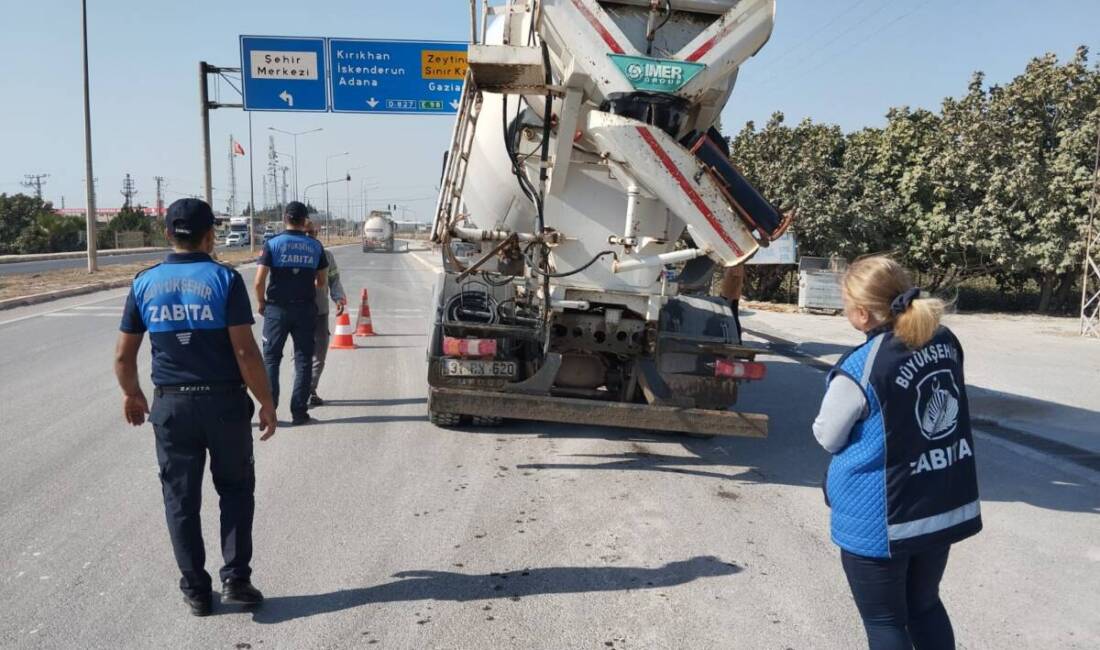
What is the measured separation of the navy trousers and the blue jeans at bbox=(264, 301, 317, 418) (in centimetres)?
329

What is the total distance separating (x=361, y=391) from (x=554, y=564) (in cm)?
491

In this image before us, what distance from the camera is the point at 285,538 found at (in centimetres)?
453

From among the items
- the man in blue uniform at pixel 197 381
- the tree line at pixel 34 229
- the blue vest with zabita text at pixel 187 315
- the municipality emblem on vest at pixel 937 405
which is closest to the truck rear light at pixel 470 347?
the man in blue uniform at pixel 197 381

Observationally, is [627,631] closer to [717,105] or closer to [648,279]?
[648,279]

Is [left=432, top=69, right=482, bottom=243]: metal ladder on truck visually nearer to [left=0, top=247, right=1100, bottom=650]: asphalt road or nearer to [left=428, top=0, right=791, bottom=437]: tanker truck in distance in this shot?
[left=428, top=0, right=791, bottom=437]: tanker truck in distance

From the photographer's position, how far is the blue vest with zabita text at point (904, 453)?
250 cm

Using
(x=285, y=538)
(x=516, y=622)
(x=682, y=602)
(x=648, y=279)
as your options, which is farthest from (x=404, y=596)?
(x=648, y=279)

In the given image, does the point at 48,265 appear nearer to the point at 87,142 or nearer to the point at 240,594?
the point at 87,142

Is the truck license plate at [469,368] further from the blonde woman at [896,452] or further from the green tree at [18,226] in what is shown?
the green tree at [18,226]

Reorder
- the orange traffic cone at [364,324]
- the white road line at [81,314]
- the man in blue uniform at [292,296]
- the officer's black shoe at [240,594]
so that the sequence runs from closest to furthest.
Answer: the officer's black shoe at [240,594]
the man in blue uniform at [292,296]
the orange traffic cone at [364,324]
the white road line at [81,314]

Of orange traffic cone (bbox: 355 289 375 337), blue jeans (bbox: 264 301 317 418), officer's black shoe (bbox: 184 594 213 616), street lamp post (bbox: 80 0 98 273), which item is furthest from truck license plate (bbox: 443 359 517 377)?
street lamp post (bbox: 80 0 98 273)

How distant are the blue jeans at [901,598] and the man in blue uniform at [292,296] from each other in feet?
17.8

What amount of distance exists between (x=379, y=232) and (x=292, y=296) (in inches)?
1956

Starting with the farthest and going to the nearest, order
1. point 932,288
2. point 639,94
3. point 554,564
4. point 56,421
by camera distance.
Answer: point 932,288 < point 56,421 < point 639,94 < point 554,564
